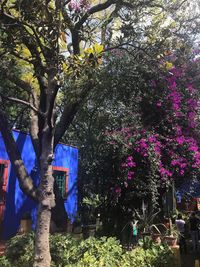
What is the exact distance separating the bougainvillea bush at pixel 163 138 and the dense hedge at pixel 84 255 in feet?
10.8

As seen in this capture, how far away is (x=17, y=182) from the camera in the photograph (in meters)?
11.3

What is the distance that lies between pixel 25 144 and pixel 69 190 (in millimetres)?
3269

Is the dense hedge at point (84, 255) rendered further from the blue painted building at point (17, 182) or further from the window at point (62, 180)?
the window at point (62, 180)

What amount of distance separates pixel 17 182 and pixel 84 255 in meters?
5.40

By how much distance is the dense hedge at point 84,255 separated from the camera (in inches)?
259

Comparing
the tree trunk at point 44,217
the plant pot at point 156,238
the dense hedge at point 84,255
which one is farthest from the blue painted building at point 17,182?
the tree trunk at point 44,217

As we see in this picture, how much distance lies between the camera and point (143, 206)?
10.7 meters

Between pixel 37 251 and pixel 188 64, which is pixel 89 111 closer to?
pixel 188 64

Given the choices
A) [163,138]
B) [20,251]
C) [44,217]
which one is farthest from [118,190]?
[44,217]

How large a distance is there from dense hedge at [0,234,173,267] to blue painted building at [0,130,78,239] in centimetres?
362

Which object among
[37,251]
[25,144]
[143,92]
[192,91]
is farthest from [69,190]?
[37,251]

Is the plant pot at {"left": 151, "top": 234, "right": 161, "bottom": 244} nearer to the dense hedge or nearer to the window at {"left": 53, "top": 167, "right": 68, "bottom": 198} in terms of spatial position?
the dense hedge

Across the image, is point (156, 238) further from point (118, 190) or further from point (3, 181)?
point (3, 181)

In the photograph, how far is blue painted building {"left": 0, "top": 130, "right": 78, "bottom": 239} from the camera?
1092 centimetres
